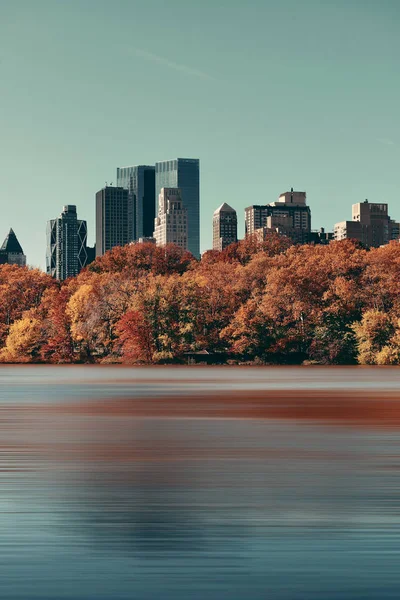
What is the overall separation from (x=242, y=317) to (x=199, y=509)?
9169 centimetres

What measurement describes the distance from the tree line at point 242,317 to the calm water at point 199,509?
76.0m

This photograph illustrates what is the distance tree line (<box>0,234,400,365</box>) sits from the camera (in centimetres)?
10288

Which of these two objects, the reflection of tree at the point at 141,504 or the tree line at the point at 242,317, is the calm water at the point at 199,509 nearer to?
the reflection of tree at the point at 141,504

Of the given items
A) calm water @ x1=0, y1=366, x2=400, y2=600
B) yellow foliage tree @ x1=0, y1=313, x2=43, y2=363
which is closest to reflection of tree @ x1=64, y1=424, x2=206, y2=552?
calm water @ x1=0, y1=366, x2=400, y2=600

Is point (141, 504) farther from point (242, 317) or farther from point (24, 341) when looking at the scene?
point (24, 341)

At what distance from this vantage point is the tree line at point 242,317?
102875 millimetres

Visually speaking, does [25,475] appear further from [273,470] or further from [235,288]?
[235,288]

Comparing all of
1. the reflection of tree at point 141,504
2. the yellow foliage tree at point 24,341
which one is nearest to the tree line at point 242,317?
the yellow foliage tree at point 24,341

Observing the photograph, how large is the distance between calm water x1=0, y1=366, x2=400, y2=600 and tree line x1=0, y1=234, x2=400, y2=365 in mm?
76026

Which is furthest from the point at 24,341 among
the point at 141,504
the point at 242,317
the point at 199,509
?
the point at 199,509

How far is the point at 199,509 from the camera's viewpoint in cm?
1291

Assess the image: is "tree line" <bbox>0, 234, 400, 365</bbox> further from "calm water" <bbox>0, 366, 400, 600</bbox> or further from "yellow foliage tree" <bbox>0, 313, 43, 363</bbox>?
"calm water" <bbox>0, 366, 400, 600</bbox>

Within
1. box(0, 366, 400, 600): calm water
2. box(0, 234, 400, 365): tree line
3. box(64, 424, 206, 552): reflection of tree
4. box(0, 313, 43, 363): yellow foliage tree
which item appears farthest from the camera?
box(0, 313, 43, 363): yellow foliage tree

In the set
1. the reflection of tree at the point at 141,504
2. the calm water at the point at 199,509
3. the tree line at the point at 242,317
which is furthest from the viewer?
the tree line at the point at 242,317
